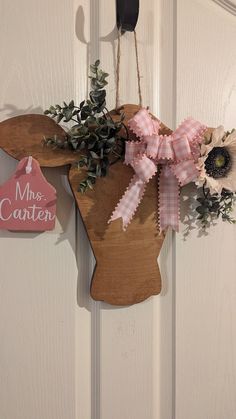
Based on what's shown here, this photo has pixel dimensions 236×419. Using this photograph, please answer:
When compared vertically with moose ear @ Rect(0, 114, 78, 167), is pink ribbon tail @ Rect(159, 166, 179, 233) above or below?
below

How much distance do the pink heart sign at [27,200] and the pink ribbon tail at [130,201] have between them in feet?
0.33

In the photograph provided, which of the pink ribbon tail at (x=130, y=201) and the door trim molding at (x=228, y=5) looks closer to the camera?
the pink ribbon tail at (x=130, y=201)

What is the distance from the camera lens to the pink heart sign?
0.49m

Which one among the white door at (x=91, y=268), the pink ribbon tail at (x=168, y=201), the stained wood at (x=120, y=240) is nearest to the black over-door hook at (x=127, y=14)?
the white door at (x=91, y=268)

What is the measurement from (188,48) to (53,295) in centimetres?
52

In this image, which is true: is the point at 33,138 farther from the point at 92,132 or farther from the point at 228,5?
the point at 228,5

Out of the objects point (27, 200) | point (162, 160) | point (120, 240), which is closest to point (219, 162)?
point (162, 160)

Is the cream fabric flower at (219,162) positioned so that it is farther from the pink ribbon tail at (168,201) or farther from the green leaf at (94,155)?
the green leaf at (94,155)

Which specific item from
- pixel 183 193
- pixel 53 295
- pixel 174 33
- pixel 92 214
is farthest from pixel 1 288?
pixel 174 33

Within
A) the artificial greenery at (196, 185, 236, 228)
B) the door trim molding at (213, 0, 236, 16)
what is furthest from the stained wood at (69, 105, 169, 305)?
the door trim molding at (213, 0, 236, 16)

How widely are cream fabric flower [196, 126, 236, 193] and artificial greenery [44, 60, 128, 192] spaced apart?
0.16 meters

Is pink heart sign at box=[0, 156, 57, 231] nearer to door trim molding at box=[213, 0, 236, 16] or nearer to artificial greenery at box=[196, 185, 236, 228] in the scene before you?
artificial greenery at box=[196, 185, 236, 228]

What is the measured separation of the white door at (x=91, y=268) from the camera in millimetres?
525

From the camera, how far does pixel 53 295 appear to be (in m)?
0.54
